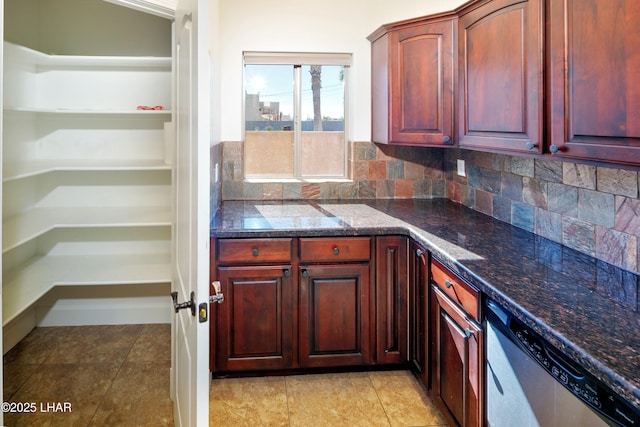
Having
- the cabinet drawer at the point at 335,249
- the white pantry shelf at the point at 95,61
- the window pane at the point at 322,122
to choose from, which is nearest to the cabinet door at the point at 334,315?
the cabinet drawer at the point at 335,249

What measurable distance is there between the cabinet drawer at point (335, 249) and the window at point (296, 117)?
3.41 feet

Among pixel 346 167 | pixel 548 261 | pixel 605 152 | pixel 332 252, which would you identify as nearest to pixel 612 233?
pixel 548 261

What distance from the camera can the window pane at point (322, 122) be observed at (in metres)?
3.46

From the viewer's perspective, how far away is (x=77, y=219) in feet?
10.3

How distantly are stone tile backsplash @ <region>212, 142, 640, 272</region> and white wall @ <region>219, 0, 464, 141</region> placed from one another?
0.39 m

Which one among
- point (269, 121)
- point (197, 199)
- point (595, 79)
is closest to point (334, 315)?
point (197, 199)

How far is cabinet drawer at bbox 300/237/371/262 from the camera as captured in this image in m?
2.54

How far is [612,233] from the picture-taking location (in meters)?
1.81

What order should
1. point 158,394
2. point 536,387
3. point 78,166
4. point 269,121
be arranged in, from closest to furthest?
1. point 536,387
2. point 158,394
3. point 78,166
4. point 269,121

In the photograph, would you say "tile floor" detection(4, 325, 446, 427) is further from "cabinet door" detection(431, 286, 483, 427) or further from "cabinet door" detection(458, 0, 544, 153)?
Answer: "cabinet door" detection(458, 0, 544, 153)

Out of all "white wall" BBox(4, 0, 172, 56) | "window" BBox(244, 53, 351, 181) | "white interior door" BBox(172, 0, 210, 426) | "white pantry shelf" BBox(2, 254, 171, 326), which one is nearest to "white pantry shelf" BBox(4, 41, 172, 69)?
"white wall" BBox(4, 0, 172, 56)

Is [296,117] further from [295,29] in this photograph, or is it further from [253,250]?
[253,250]

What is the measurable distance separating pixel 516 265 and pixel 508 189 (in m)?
0.93

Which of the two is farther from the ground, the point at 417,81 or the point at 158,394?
the point at 417,81
